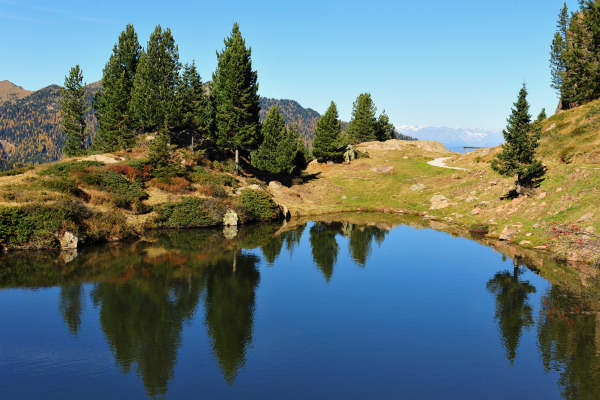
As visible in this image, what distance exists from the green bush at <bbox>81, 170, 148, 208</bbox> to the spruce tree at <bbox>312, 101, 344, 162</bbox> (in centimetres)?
5246

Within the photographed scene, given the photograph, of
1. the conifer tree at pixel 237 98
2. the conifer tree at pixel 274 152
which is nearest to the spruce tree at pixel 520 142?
the conifer tree at pixel 274 152

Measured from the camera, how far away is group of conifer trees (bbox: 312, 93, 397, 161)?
315 ft

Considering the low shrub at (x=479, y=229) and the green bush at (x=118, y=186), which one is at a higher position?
the green bush at (x=118, y=186)

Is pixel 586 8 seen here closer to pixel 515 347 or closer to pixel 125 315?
pixel 515 347

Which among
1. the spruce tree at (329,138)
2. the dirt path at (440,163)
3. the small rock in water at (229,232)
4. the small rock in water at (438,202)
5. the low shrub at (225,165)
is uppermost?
the spruce tree at (329,138)

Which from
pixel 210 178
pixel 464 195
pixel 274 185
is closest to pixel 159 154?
pixel 210 178

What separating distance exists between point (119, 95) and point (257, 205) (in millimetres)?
36838

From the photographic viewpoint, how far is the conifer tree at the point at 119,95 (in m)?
72.5

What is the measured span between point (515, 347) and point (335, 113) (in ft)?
261

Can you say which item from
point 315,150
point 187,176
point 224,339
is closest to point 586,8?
point 315,150

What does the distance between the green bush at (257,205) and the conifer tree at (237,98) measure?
44.8 ft

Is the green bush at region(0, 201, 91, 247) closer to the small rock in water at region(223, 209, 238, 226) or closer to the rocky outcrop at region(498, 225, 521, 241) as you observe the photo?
the small rock in water at region(223, 209, 238, 226)

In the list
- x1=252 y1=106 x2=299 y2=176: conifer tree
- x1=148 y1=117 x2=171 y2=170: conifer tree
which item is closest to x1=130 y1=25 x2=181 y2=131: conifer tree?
x1=148 y1=117 x2=171 y2=170: conifer tree

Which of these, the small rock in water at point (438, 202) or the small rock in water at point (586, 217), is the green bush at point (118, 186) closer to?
the small rock in water at point (438, 202)
